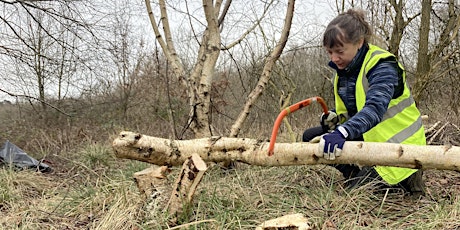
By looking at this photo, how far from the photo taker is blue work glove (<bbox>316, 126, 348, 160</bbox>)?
7.40ft

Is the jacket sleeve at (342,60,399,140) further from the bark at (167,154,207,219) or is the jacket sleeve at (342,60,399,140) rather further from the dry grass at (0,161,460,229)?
the bark at (167,154,207,219)

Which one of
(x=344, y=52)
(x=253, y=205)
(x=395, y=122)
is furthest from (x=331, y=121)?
(x=253, y=205)

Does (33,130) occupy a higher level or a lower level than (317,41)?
lower

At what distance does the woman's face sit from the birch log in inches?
24.0

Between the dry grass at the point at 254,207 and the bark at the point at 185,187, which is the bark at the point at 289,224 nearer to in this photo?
the dry grass at the point at 254,207

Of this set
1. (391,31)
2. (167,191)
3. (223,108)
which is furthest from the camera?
(223,108)

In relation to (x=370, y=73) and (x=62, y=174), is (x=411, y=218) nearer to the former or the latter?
(x=370, y=73)

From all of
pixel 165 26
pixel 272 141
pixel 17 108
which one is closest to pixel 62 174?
pixel 165 26

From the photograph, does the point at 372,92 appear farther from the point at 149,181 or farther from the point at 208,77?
the point at 208,77

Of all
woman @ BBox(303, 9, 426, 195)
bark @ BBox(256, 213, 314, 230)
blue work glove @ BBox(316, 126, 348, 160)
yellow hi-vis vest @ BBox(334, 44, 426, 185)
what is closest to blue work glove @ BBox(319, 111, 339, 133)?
woman @ BBox(303, 9, 426, 195)

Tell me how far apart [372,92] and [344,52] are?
361 millimetres

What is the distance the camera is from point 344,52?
2.61 m

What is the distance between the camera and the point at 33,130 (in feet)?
29.8

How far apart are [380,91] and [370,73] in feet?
0.62
